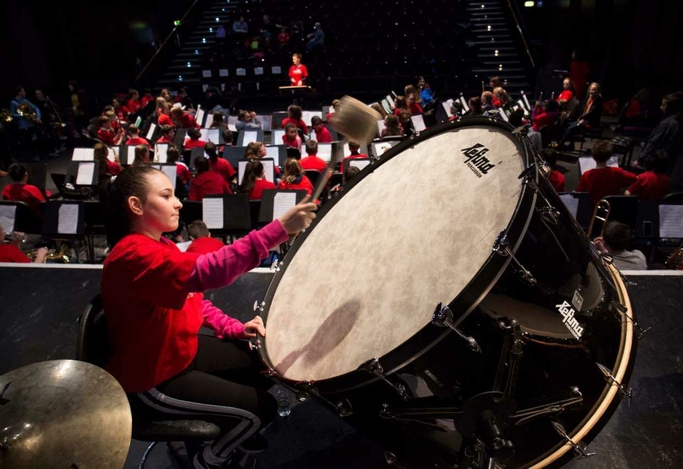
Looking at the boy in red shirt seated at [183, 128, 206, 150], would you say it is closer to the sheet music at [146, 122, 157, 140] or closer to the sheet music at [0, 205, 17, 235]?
the sheet music at [146, 122, 157, 140]

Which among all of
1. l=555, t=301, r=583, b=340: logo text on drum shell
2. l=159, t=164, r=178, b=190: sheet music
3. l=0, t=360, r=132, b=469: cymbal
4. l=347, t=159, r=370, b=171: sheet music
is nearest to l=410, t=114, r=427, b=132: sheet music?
l=347, t=159, r=370, b=171: sheet music

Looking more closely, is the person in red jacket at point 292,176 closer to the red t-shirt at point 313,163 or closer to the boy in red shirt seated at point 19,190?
the red t-shirt at point 313,163

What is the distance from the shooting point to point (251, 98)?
16.1 meters

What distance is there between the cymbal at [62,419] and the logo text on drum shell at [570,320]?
A: 4.85 feet

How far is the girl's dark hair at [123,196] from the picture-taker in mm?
1964

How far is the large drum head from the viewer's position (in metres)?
1.62

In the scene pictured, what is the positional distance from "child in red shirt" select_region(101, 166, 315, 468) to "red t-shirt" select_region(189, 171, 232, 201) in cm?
411

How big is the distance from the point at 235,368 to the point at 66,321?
2.19 m

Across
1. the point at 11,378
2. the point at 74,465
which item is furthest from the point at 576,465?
the point at 11,378

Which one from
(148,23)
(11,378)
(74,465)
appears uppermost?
(148,23)

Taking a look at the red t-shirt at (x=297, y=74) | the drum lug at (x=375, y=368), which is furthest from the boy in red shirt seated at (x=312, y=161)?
the red t-shirt at (x=297, y=74)

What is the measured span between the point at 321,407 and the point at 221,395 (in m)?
0.98

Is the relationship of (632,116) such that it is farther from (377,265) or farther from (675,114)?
(377,265)

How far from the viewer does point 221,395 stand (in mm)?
2107
